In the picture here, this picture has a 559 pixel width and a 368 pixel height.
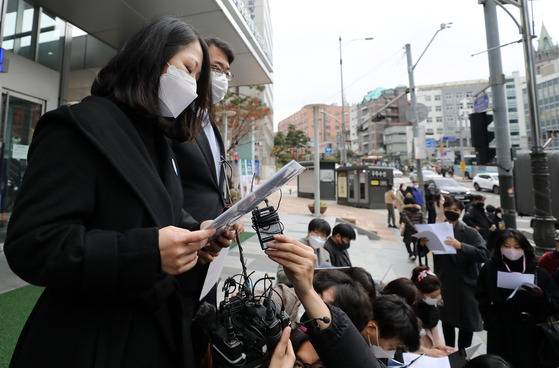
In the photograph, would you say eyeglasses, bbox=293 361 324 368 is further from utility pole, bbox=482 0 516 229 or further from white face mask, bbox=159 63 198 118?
utility pole, bbox=482 0 516 229

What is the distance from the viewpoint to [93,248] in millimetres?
687

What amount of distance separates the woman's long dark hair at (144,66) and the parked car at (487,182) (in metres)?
27.3

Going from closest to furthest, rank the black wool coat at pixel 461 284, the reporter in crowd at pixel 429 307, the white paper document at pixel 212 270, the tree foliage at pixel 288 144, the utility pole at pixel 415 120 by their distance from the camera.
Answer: the white paper document at pixel 212 270, the reporter in crowd at pixel 429 307, the black wool coat at pixel 461 284, the utility pole at pixel 415 120, the tree foliage at pixel 288 144

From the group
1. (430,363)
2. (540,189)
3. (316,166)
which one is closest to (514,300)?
(430,363)

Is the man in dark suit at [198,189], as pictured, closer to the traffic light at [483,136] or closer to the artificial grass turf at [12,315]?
the artificial grass turf at [12,315]

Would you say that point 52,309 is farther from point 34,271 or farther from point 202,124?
point 202,124

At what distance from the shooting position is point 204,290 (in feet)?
3.85

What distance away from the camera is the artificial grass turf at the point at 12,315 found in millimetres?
2529

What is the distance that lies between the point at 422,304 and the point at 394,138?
2753 inches

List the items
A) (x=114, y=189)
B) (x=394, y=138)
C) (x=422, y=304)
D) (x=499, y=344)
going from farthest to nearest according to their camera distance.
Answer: (x=394, y=138)
(x=422, y=304)
(x=499, y=344)
(x=114, y=189)

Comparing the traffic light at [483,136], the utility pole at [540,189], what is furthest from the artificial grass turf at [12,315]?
the traffic light at [483,136]

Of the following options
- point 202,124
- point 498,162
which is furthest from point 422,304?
point 498,162

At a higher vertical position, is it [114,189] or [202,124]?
[202,124]

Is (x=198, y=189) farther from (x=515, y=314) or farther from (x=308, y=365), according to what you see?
(x=515, y=314)
